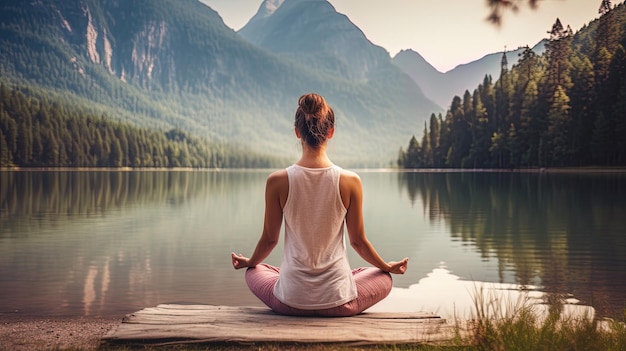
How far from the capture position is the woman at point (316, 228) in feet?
18.5

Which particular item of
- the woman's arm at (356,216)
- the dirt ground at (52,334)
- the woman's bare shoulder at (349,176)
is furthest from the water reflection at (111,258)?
the woman's bare shoulder at (349,176)

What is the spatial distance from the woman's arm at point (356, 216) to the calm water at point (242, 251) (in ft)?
17.5

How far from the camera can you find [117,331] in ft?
19.4

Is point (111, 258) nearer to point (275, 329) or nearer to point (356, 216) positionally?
point (275, 329)

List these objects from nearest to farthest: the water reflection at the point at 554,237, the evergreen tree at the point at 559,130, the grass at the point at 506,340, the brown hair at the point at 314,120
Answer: the grass at the point at 506,340 < the brown hair at the point at 314,120 < the water reflection at the point at 554,237 < the evergreen tree at the point at 559,130

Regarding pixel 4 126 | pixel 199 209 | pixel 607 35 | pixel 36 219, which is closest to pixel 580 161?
pixel 607 35

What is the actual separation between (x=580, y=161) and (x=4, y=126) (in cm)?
11607

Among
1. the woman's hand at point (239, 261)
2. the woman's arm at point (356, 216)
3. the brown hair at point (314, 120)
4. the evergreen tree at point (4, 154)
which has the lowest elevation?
the woman's hand at point (239, 261)

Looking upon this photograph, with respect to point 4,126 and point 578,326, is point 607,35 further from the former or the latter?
point 4,126

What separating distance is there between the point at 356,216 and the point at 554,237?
16997 mm

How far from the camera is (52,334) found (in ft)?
25.5

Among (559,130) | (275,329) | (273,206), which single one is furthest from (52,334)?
(559,130)

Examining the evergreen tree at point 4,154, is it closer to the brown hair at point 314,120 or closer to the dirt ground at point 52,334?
the dirt ground at point 52,334

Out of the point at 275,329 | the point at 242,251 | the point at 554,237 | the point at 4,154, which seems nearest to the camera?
the point at 275,329
